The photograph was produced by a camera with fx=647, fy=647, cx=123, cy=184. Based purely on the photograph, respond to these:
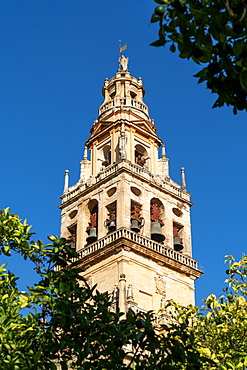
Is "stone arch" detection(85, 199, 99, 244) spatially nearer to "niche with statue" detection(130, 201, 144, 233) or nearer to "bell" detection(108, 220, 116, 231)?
"bell" detection(108, 220, 116, 231)

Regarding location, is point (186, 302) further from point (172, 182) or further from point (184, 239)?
point (172, 182)

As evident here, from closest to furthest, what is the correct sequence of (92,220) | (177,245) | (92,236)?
(92,236), (177,245), (92,220)

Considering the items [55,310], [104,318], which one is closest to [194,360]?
A: [104,318]

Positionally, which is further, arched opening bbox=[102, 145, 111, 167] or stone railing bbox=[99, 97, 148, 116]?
stone railing bbox=[99, 97, 148, 116]

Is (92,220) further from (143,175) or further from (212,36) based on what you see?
(212,36)

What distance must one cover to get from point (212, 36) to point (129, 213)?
3030 cm

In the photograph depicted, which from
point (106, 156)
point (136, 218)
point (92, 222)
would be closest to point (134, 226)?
point (136, 218)

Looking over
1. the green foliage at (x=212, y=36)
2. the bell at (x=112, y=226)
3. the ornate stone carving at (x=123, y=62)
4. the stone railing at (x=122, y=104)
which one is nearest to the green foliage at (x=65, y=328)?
the green foliage at (x=212, y=36)

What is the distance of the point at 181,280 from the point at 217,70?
30956 millimetres

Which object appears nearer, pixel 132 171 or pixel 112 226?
pixel 112 226

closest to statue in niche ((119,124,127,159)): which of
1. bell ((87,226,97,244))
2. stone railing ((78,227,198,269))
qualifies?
bell ((87,226,97,244))

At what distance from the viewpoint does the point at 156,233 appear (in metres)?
37.4

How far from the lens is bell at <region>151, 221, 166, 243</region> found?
123 ft

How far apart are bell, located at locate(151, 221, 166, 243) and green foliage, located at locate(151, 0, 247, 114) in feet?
99.9
